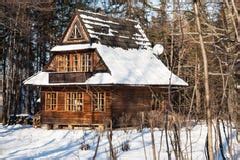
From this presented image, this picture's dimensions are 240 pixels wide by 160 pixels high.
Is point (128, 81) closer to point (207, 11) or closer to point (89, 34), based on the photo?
point (89, 34)

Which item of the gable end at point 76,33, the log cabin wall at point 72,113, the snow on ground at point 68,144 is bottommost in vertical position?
the snow on ground at point 68,144

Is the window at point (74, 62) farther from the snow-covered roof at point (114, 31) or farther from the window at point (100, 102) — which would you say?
the window at point (100, 102)

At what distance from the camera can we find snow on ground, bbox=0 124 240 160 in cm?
1650

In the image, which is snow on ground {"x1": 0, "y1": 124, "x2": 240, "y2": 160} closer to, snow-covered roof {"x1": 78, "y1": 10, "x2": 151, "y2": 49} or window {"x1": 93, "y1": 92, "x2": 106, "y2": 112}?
window {"x1": 93, "y1": 92, "x2": 106, "y2": 112}

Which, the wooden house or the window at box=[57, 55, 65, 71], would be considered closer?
the wooden house

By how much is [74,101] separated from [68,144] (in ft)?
24.0

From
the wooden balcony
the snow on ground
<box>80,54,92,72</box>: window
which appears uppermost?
<box>80,54,92,72</box>: window

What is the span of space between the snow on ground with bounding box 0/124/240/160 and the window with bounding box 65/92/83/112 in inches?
60.3

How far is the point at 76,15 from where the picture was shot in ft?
92.7

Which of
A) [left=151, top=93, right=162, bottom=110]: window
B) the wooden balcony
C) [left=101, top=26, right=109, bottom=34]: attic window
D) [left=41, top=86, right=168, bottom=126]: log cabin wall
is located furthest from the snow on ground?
[left=101, top=26, right=109, bottom=34]: attic window

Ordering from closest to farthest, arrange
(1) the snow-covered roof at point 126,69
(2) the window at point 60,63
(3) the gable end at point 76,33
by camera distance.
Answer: (1) the snow-covered roof at point 126,69 → (3) the gable end at point 76,33 → (2) the window at point 60,63

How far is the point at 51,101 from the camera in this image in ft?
95.0

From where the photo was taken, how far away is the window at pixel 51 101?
2886 cm

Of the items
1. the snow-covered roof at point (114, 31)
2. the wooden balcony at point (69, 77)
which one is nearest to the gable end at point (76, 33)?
the snow-covered roof at point (114, 31)
